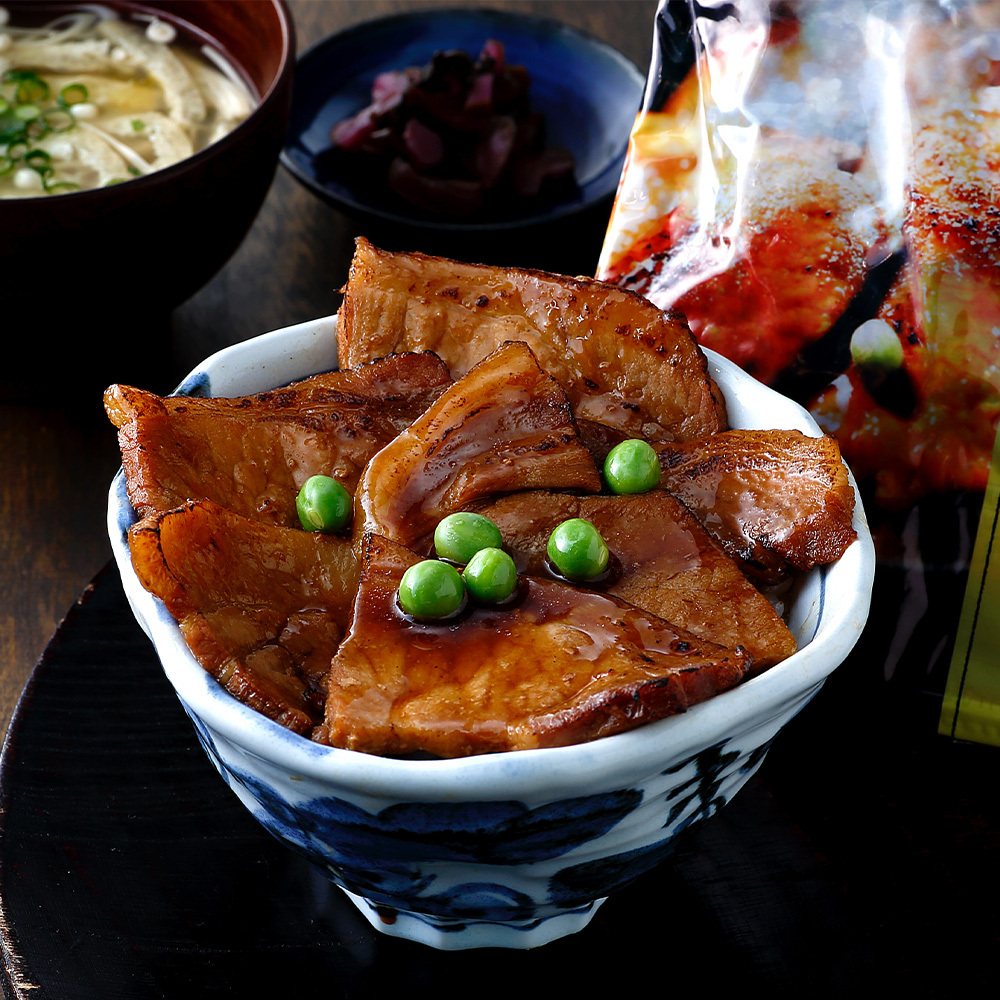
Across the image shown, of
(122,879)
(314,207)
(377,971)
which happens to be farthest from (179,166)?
Answer: (377,971)

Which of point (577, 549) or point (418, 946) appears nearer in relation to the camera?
point (577, 549)

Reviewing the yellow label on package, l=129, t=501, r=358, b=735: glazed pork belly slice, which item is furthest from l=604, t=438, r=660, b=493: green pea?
the yellow label on package

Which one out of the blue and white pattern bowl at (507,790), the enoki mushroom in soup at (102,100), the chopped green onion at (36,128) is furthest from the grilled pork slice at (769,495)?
the chopped green onion at (36,128)

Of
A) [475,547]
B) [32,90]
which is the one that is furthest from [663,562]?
[32,90]

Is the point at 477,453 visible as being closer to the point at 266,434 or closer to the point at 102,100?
the point at 266,434

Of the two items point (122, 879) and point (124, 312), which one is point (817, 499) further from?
point (124, 312)

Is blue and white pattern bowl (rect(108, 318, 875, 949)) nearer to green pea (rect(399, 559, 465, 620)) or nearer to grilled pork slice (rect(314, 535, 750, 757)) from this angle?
grilled pork slice (rect(314, 535, 750, 757))
